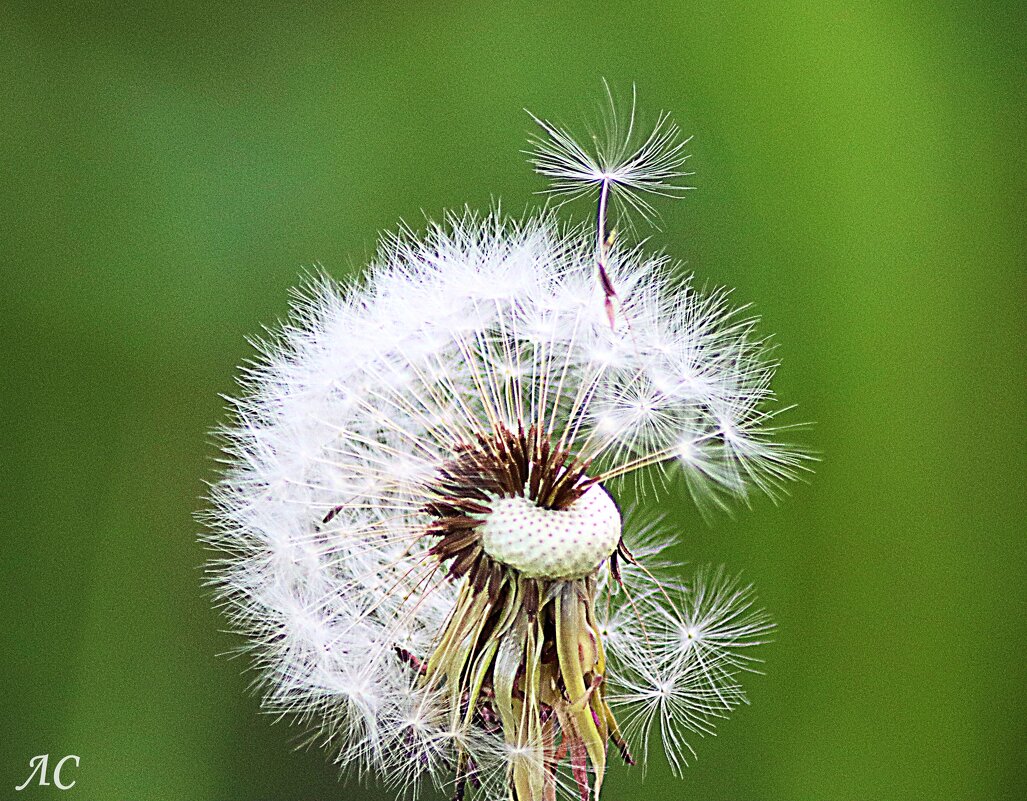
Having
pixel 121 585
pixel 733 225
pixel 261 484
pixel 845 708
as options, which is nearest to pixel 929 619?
pixel 845 708

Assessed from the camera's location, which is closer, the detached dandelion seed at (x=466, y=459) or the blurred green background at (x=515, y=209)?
the detached dandelion seed at (x=466, y=459)

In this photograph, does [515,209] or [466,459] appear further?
[515,209]

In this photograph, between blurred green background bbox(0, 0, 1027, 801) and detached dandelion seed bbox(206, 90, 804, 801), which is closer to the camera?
detached dandelion seed bbox(206, 90, 804, 801)

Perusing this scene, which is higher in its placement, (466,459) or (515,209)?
(515,209)

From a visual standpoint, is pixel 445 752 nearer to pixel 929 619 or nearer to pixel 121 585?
pixel 121 585
